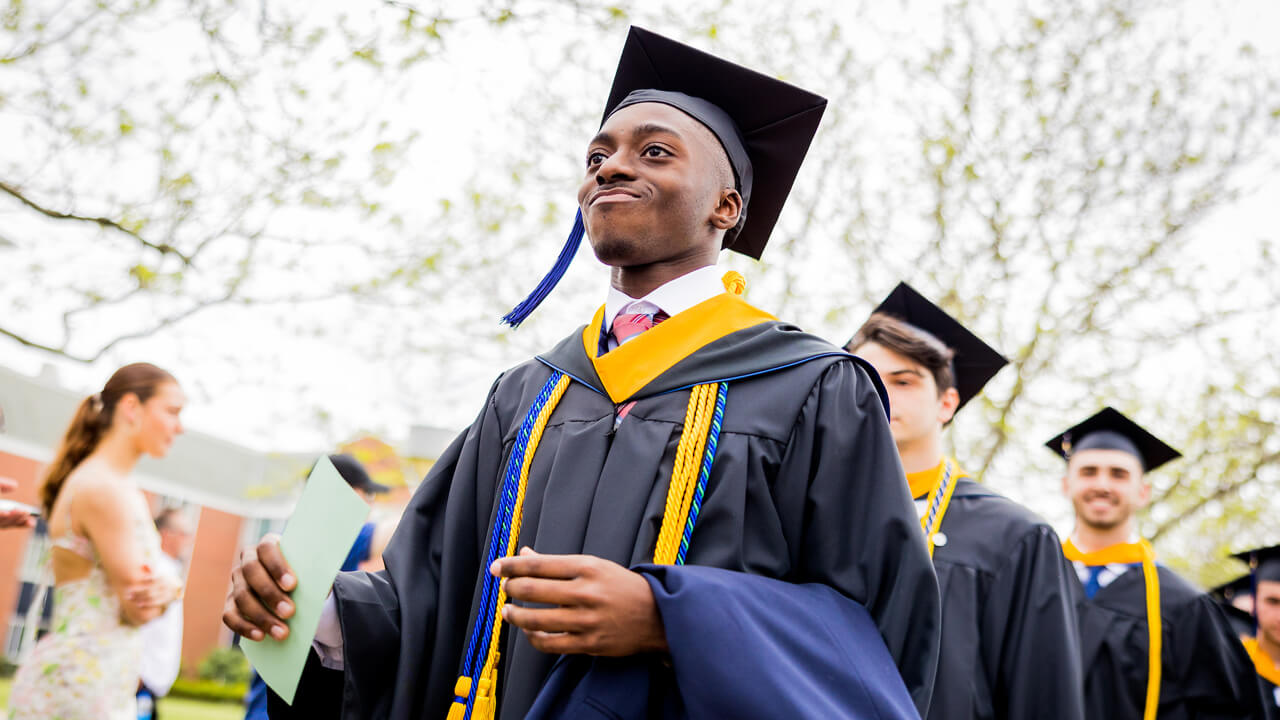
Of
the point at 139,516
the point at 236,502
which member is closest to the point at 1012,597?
the point at 139,516

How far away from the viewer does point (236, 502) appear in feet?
129

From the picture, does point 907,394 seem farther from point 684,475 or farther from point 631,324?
point 684,475

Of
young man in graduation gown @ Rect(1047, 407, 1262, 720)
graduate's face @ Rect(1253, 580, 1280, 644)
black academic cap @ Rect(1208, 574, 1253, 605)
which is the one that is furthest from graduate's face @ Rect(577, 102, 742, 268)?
black academic cap @ Rect(1208, 574, 1253, 605)

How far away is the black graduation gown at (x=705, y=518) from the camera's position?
175 centimetres

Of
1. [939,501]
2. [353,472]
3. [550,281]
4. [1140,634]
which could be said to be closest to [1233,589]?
[1140,634]

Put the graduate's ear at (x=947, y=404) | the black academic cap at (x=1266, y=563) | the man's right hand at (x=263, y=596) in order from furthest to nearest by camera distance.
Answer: the black academic cap at (x=1266, y=563) < the graduate's ear at (x=947, y=404) < the man's right hand at (x=263, y=596)

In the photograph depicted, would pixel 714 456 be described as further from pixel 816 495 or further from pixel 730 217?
pixel 730 217

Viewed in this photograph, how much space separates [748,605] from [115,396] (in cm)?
357

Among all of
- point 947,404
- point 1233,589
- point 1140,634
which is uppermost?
point 947,404

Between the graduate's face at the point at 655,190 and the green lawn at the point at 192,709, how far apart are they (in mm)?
22368

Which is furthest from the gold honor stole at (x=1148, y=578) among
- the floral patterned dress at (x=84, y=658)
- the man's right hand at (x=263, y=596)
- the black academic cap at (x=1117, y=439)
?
the floral patterned dress at (x=84, y=658)

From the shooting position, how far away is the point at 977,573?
12.1ft

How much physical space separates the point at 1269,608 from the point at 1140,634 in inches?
64.9

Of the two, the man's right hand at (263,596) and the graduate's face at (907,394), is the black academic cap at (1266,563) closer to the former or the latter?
the graduate's face at (907,394)
